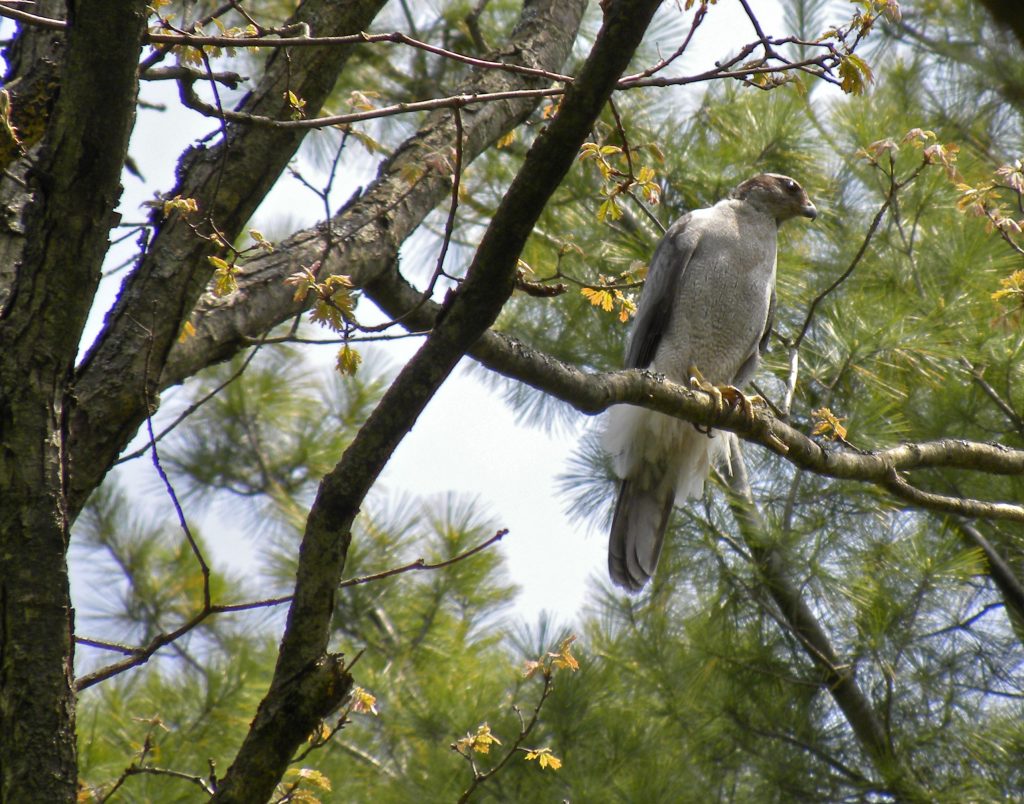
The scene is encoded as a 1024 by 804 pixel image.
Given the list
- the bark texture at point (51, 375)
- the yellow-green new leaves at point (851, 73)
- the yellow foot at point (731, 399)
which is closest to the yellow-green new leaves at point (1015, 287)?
the yellow foot at point (731, 399)

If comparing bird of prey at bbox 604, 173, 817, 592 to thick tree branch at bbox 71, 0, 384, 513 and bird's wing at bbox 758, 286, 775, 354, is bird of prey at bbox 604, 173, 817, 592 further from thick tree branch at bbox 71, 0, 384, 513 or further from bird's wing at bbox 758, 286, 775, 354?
thick tree branch at bbox 71, 0, 384, 513

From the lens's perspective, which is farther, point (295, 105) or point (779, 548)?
point (779, 548)

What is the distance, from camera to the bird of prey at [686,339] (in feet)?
13.7

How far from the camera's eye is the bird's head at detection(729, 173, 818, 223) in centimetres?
443

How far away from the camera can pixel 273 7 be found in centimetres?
566

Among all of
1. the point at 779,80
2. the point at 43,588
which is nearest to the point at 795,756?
the point at 779,80

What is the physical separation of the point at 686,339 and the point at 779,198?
718mm

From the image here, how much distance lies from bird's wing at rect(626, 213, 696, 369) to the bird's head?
Result: 301 millimetres

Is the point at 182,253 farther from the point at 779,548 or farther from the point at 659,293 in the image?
the point at 779,548

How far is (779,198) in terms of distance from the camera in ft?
14.5

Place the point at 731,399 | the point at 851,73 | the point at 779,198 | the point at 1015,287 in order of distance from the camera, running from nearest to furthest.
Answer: the point at 851,73, the point at 731,399, the point at 1015,287, the point at 779,198

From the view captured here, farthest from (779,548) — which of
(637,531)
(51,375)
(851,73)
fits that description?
(51,375)

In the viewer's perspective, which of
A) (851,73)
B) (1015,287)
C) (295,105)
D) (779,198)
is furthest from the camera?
(779,198)

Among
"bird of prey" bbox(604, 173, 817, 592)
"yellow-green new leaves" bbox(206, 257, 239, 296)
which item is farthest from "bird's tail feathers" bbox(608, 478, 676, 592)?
"yellow-green new leaves" bbox(206, 257, 239, 296)
